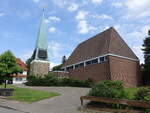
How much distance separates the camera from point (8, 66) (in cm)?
2278

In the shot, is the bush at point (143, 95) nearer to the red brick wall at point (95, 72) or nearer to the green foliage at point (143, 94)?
the green foliage at point (143, 94)

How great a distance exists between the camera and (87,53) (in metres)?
39.7

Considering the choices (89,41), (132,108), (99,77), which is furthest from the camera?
(89,41)

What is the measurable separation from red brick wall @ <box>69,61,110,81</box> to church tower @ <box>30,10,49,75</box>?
11665mm

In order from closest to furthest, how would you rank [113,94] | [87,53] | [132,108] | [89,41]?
1. [132,108]
2. [113,94]
3. [87,53]
4. [89,41]

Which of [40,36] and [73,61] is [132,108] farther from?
[40,36]

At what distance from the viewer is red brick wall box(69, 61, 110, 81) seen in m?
32.0

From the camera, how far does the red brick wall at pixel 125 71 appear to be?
31516 millimetres

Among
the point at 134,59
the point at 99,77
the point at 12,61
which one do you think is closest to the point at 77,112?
the point at 12,61

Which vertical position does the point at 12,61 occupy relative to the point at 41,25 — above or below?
below

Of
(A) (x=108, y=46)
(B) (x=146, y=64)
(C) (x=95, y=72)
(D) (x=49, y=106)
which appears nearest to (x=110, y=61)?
(A) (x=108, y=46)

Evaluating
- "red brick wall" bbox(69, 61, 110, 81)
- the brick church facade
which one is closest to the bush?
the brick church facade

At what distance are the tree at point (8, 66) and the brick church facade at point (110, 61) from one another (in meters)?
15.6

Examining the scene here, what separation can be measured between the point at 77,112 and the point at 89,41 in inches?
1277
